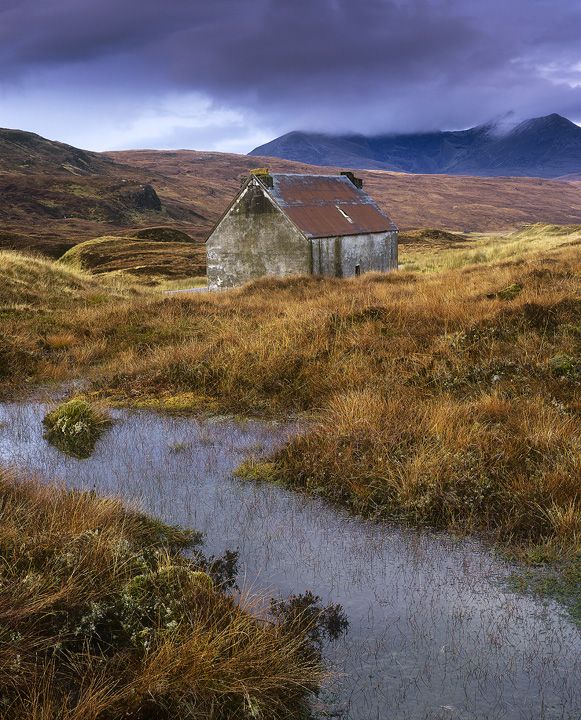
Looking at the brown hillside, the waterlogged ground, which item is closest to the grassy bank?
the waterlogged ground

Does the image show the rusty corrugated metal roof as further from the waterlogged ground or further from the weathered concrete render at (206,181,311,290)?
the waterlogged ground

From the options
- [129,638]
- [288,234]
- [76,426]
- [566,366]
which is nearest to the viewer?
[129,638]

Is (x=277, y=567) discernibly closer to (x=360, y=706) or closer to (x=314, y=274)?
(x=360, y=706)

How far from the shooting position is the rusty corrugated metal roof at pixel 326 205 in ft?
100

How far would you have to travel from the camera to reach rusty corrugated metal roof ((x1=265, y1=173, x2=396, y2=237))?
30.5 metres

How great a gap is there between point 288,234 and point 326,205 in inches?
160

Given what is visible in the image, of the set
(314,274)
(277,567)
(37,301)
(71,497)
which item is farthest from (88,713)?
(314,274)

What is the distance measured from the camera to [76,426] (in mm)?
8094

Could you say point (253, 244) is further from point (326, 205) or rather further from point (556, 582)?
point (556, 582)

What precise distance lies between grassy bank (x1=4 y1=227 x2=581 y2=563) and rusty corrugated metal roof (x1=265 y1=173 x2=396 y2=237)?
1441 centimetres

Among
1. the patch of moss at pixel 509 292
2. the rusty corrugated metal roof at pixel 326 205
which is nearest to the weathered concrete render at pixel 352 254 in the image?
the rusty corrugated metal roof at pixel 326 205

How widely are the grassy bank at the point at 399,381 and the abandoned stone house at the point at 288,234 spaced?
533 inches

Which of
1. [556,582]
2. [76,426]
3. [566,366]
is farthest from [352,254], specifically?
[556,582]

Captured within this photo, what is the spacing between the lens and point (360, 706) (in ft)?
11.3
